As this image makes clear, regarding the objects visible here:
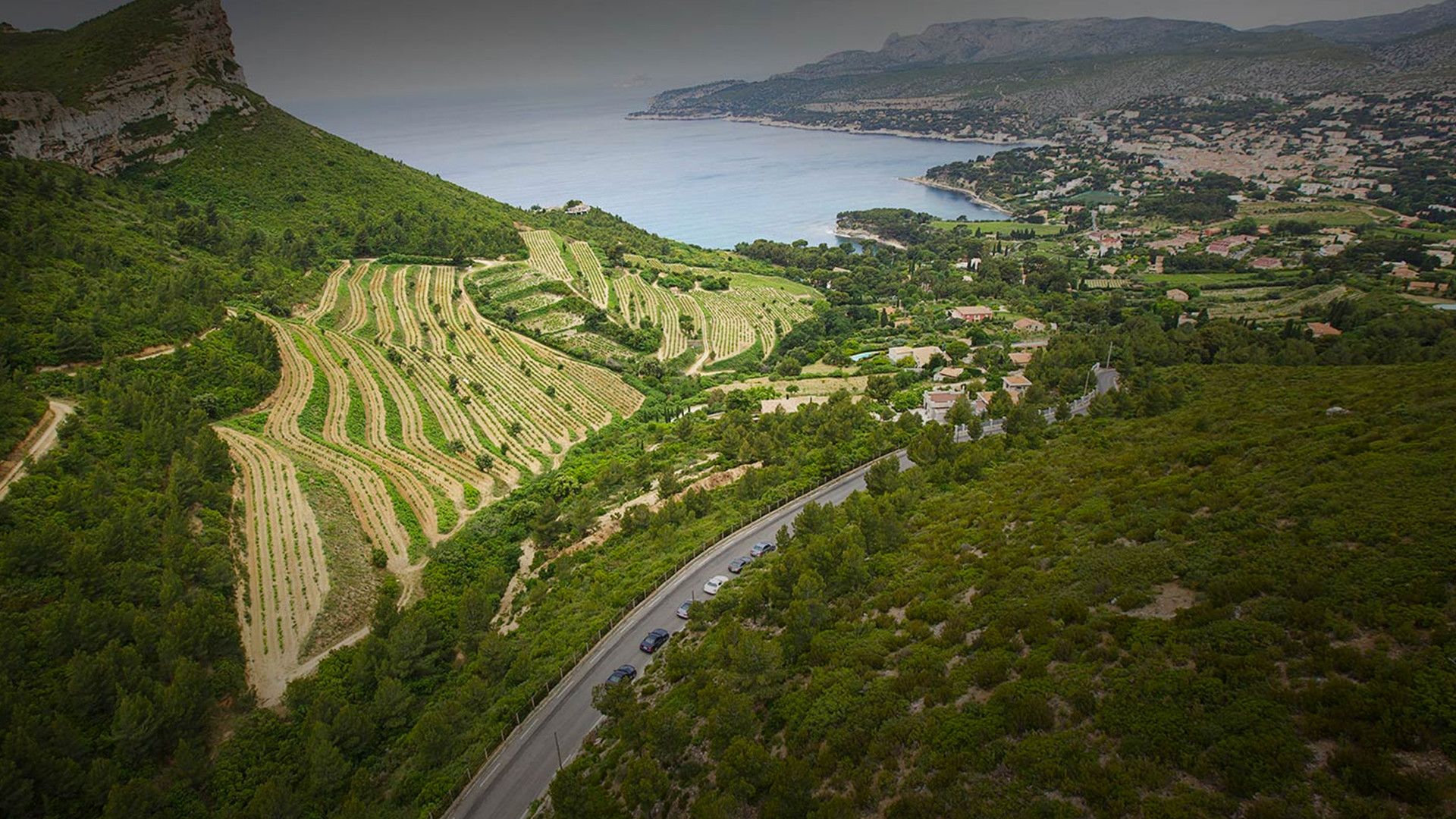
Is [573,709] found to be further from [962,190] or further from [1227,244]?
[962,190]

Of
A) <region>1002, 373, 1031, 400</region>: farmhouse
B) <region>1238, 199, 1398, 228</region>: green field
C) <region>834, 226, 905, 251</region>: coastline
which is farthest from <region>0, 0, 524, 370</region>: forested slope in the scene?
<region>1238, 199, 1398, 228</region>: green field

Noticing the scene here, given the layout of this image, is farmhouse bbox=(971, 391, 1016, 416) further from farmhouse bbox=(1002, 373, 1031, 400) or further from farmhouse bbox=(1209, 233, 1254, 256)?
farmhouse bbox=(1209, 233, 1254, 256)

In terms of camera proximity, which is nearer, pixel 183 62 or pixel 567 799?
pixel 567 799

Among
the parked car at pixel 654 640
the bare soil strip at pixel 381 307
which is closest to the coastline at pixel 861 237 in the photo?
the bare soil strip at pixel 381 307

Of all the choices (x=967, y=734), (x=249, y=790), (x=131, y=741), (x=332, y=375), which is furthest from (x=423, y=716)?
(x=332, y=375)

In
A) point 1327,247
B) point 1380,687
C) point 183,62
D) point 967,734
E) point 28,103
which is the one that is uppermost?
point 183,62

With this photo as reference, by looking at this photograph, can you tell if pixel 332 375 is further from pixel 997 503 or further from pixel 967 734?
pixel 967 734
